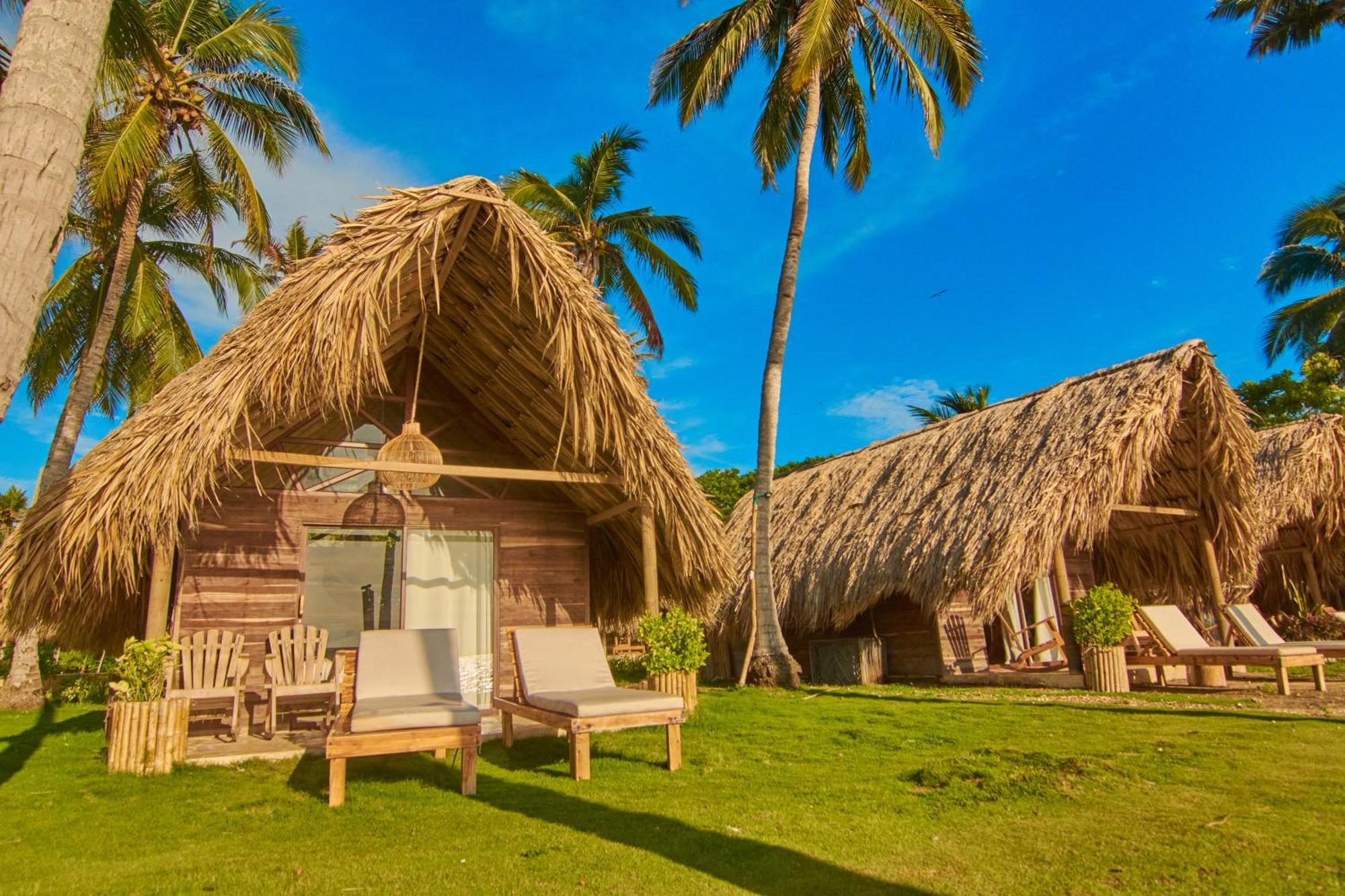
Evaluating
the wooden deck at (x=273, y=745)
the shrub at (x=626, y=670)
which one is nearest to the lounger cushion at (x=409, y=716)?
the wooden deck at (x=273, y=745)

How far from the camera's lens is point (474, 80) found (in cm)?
A: 1376

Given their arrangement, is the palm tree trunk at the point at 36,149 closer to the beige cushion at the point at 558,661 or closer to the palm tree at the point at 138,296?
the beige cushion at the point at 558,661

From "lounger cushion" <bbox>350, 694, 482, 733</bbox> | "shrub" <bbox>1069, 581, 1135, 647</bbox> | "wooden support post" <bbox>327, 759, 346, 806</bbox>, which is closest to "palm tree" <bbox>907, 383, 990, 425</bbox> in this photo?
"shrub" <bbox>1069, 581, 1135, 647</bbox>

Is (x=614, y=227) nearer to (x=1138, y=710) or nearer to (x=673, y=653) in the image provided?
(x=673, y=653)

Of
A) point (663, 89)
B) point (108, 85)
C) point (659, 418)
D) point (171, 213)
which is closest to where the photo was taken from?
point (659, 418)

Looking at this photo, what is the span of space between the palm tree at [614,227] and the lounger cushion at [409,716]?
1088cm

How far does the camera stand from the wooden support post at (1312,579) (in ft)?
42.2

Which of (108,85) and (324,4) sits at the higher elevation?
(324,4)

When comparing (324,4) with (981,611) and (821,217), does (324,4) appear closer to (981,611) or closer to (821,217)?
(821,217)

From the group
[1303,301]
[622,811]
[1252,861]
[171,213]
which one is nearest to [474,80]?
[171,213]

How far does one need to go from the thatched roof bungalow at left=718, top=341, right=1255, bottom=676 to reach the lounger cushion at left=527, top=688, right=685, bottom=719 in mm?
4560

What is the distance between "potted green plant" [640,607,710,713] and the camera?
249 inches

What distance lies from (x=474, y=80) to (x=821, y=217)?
6272 millimetres

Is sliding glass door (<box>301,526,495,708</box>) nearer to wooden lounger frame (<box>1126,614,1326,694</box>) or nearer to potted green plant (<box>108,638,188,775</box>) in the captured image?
potted green plant (<box>108,638,188,775</box>)
